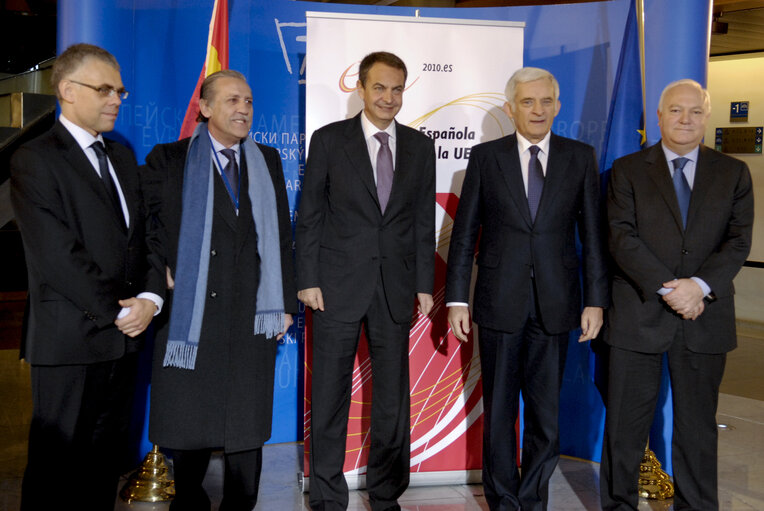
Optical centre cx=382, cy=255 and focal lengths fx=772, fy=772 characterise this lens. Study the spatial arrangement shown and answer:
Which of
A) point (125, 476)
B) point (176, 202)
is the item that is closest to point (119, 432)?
point (176, 202)

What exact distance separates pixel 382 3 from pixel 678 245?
5.96 m

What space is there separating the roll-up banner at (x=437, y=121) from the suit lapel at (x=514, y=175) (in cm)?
57

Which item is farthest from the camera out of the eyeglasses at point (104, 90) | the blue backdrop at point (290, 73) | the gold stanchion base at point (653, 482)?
the blue backdrop at point (290, 73)

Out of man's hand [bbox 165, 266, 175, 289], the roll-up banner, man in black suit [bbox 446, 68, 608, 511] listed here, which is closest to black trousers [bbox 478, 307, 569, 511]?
man in black suit [bbox 446, 68, 608, 511]

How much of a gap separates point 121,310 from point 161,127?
5.67ft

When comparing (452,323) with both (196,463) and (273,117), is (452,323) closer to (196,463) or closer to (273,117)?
(196,463)

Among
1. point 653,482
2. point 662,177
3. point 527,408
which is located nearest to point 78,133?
point 527,408

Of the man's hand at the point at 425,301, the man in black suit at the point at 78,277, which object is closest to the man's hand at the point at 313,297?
the man's hand at the point at 425,301

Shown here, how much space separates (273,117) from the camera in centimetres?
436

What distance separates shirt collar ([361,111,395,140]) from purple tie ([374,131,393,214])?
2 centimetres

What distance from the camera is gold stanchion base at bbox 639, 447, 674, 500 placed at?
3.71 meters

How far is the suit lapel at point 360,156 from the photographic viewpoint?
3.17 m

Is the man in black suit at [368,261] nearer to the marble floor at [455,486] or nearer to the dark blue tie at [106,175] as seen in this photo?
the marble floor at [455,486]

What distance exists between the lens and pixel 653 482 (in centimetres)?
373
